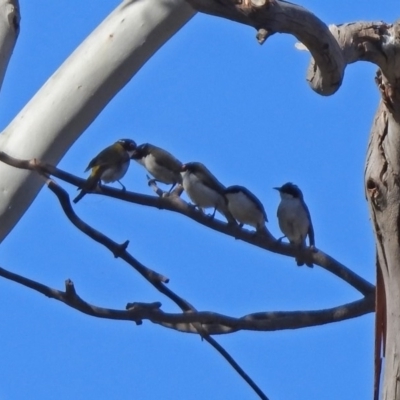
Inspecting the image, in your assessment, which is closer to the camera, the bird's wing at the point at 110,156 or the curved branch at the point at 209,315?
the curved branch at the point at 209,315

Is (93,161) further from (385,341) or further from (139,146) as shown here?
(385,341)

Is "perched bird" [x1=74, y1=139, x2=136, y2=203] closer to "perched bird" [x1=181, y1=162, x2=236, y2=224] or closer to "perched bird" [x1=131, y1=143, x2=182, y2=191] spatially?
"perched bird" [x1=131, y1=143, x2=182, y2=191]

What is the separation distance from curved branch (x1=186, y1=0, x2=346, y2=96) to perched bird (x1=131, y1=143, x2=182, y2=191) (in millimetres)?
3245

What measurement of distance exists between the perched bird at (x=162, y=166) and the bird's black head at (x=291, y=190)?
95cm

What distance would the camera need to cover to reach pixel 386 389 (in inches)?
95.1

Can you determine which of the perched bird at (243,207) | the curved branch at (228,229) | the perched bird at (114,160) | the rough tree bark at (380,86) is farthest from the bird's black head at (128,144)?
the rough tree bark at (380,86)

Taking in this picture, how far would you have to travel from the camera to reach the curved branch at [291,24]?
2240mm

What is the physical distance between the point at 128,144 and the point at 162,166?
0.25 m

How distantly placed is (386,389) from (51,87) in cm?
148

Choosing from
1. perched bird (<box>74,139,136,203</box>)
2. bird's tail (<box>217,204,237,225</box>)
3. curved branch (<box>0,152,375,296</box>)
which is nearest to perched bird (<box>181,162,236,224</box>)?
bird's tail (<box>217,204,237,225</box>)

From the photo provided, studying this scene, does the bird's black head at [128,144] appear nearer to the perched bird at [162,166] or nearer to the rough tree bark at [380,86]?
the perched bird at [162,166]

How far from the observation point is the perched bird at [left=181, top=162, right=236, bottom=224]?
5.55 metres

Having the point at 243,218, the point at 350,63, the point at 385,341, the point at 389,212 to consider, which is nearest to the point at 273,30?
the point at 350,63

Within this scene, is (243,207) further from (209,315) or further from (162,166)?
(209,315)
